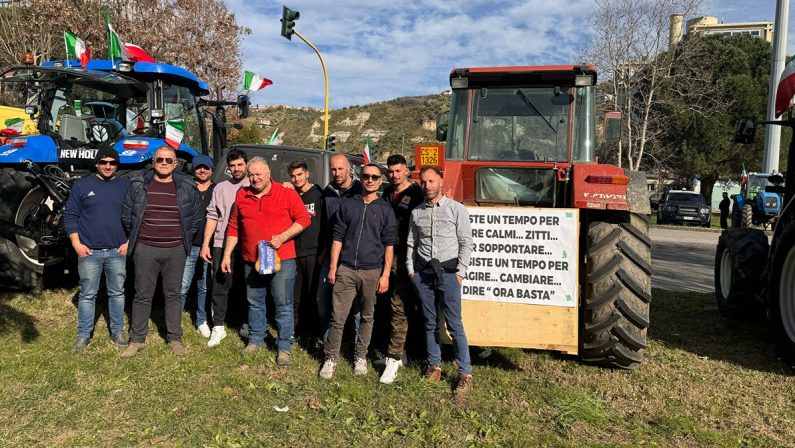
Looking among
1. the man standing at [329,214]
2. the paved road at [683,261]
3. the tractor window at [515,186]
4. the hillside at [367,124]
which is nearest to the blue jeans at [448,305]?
the man standing at [329,214]

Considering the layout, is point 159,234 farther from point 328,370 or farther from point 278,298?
point 328,370

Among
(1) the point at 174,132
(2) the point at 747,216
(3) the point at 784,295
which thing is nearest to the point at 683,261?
(2) the point at 747,216

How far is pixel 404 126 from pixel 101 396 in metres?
54.8

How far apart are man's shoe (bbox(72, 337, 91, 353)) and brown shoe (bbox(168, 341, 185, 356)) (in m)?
0.68

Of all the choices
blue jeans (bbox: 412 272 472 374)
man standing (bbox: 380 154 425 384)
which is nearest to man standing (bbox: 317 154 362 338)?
man standing (bbox: 380 154 425 384)

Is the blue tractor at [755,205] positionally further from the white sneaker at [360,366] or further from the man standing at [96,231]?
the man standing at [96,231]

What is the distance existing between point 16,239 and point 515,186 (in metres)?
5.13

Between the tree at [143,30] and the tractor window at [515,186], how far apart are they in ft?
42.9

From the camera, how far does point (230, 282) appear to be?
5242mm

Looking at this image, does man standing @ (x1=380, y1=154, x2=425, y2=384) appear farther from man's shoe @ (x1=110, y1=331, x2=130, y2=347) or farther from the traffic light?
the traffic light

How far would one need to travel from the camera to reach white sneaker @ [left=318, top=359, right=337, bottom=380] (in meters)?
4.40

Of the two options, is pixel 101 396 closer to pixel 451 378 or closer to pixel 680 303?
pixel 451 378

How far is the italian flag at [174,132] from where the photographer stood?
6.70 m

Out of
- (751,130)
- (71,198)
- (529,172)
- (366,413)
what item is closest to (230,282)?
(71,198)
